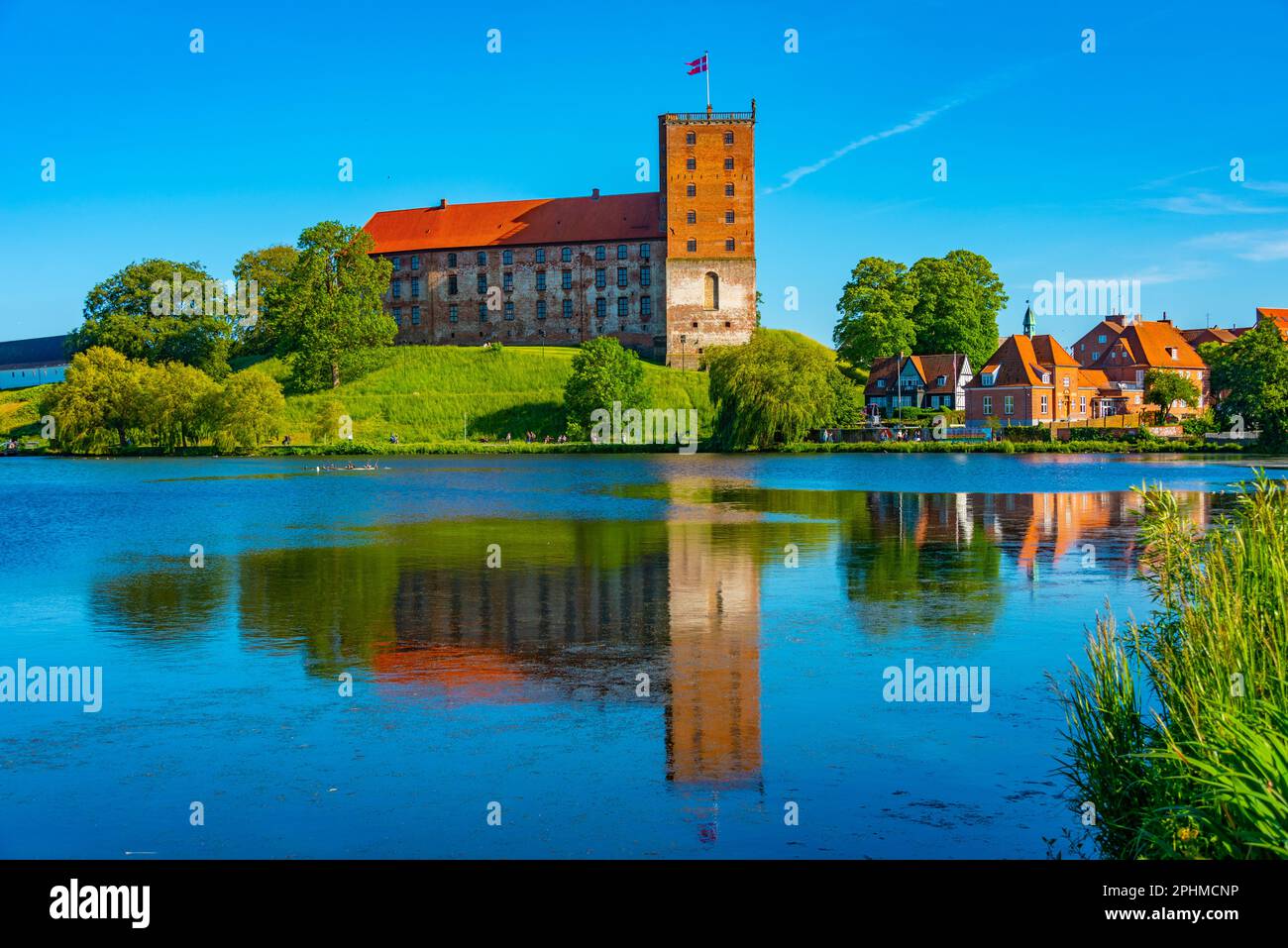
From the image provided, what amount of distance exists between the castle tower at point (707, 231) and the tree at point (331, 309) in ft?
99.5

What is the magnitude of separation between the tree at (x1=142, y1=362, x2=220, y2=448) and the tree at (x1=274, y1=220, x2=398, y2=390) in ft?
47.1

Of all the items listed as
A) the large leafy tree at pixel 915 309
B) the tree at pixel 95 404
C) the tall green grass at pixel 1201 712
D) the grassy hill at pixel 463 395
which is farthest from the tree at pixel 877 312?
the tall green grass at pixel 1201 712

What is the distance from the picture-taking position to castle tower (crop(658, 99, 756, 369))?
122375mm

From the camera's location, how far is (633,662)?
604 inches

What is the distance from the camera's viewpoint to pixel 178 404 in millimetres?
98188

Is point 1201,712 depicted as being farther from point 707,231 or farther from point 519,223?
point 519,223

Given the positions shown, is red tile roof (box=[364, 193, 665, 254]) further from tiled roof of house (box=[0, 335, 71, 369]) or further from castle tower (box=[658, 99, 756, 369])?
tiled roof of house (box=[0, 335, 71, 369])

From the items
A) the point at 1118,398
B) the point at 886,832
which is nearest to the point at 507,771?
the point at 886,832

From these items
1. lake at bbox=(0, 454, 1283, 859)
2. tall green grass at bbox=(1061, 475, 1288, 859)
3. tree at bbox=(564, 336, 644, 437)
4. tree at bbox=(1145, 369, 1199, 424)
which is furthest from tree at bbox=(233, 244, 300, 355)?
tall green grass at bbox=(1061, 475, 1288, 859)

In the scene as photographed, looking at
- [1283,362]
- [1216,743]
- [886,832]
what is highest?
[1283,362]

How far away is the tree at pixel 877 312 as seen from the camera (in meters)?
123

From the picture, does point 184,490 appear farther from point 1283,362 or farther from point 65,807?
point 1283,362
